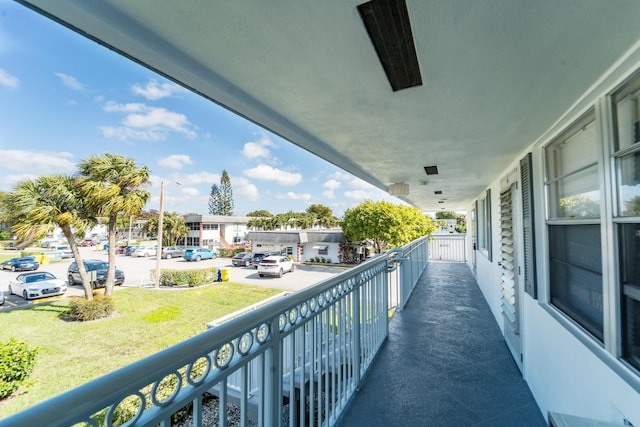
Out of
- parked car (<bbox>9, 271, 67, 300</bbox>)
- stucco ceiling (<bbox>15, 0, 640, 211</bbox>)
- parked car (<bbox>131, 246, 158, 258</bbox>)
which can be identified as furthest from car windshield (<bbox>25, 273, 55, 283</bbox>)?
stucco ceiling (<bbox>15, 0, 640, 211</bbox>)

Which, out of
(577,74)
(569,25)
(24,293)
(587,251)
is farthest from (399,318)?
(24,293)

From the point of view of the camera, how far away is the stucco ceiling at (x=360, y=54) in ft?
2.99

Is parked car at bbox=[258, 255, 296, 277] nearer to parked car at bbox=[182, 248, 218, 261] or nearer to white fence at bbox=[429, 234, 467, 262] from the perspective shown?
white fence at bbox=[429, 234, 467, 262]

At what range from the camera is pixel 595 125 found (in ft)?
4.57

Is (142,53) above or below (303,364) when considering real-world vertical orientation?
above

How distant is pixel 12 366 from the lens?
6.70 m

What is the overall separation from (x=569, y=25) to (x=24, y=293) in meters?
22.4

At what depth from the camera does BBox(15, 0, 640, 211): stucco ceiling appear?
910 millimetres

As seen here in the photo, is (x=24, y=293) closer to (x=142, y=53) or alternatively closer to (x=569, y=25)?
(x=142, y=53)

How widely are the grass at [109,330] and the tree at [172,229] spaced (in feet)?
52.8

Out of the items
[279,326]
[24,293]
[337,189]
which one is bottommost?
[24,293]

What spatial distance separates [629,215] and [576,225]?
542 mm

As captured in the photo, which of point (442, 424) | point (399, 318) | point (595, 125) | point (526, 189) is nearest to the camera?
point (595, 125)

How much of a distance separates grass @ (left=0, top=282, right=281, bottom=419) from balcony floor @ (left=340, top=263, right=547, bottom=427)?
273 inches
